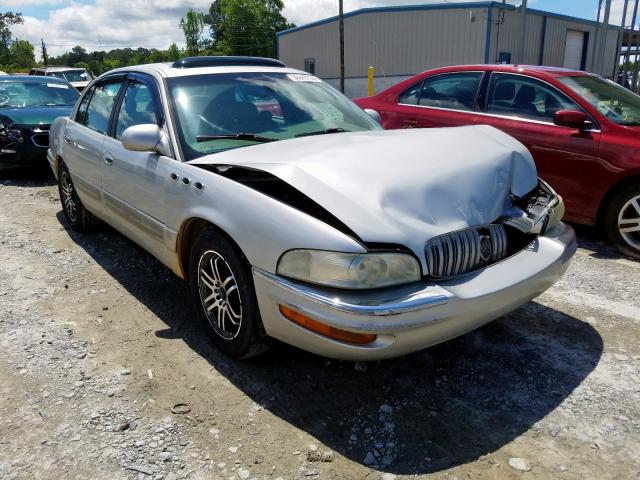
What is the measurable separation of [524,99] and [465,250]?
3425mm

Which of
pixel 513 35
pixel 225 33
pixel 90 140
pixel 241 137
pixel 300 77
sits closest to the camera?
pixel 241 137

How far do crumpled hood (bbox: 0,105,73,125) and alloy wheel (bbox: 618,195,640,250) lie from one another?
7.53m

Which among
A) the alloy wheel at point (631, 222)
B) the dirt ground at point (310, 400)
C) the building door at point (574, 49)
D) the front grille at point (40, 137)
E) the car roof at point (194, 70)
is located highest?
the building door at point (574, 49)

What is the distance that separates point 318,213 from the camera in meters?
2.47

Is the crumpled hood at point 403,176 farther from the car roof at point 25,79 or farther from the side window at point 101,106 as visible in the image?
the car roof at point 25,79

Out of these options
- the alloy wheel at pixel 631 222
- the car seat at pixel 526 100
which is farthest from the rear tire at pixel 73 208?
the alloy wheel at pixel 631 222

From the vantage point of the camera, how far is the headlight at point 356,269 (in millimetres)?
2264

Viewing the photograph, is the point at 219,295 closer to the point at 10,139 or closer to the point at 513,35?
the point at 10,139

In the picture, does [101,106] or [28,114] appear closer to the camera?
[101,106]

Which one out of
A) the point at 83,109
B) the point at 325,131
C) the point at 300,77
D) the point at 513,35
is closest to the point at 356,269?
the point at 325,131

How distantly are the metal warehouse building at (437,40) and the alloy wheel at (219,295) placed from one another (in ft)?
65.7

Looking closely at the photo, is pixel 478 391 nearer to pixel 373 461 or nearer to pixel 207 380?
pixel 373 461

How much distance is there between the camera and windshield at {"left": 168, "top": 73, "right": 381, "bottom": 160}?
3.30 m

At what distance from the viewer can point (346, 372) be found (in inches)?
113
